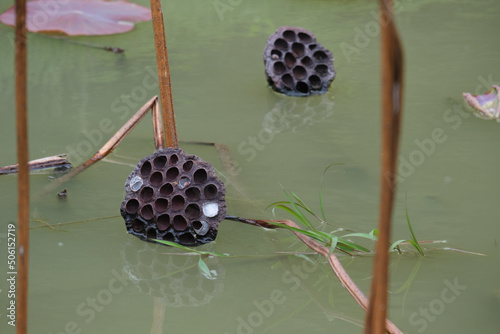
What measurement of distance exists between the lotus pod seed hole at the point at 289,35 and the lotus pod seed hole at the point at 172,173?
0.85m

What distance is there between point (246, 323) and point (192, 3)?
5.95 feet

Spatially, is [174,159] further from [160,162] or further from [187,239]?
[187,239]

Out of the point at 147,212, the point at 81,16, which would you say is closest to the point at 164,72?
the point at 147,212

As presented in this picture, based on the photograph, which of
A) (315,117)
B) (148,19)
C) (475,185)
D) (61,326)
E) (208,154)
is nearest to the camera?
(61,326)

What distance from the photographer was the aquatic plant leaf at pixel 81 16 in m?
Result: 2.20

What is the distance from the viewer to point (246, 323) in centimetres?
88

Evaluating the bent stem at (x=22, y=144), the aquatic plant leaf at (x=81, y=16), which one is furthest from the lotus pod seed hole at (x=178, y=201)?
the aquatic plant leaf at (x=81, y=16)

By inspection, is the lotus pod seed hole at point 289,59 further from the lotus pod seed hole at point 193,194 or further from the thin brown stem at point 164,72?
the lotus pod seed hole at point 193,194

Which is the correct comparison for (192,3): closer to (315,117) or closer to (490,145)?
(315,117)

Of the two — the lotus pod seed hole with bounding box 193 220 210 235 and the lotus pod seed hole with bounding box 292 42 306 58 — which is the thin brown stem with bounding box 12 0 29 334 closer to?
the lotus pod seed hole with bounding box 193 220 210 235

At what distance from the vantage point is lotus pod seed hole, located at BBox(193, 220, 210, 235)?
1087 mm

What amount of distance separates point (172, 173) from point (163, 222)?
9 cm

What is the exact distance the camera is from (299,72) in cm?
182

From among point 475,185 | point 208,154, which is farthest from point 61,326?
point 475,185
